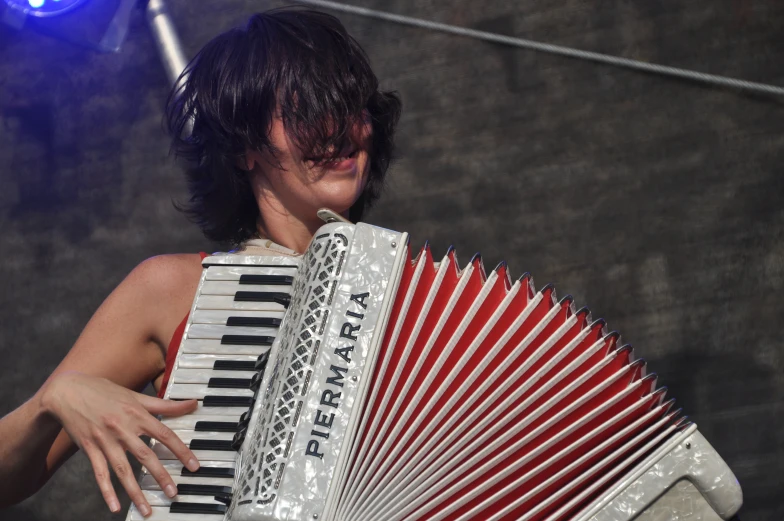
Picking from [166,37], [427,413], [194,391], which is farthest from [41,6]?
[427,413]

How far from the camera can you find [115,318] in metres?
1.76

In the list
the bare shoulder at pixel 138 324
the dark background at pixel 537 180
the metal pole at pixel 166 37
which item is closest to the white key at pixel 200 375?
the bare shoulder at pixel 138 324

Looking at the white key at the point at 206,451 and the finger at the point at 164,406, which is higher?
the finger at the point at 164,406

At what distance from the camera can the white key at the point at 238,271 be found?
5.01ft

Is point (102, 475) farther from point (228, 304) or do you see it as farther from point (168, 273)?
point (168, 273)

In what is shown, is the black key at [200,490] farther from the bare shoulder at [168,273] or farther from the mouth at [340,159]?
the mouth at [340,159]

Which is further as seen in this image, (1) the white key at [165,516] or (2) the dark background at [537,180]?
(2) the dark background at [537,180]

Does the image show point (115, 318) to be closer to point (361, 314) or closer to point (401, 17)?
point (361, 314)

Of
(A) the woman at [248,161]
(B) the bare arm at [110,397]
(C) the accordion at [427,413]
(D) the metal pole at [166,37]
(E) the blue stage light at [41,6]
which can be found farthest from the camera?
(D) the metal pole at [166,37]

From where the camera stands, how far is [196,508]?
4.60ft

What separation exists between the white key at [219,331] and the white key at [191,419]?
12cm

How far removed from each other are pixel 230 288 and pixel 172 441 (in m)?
0.26

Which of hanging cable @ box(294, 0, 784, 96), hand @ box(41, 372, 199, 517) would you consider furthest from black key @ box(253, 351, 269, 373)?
hanging cable @ box(294, 0, 784, 96)

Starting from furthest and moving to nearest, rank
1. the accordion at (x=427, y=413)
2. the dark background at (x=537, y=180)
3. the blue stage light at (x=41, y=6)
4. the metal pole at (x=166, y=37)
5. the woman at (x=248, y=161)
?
the metal pole at (x=166, y=37) < the blue stage light at (x=41, y=6) < the dark background at (x=537, y=180) < the woman at (x=248, y=161) < the accordion at (x=427, y=413)
